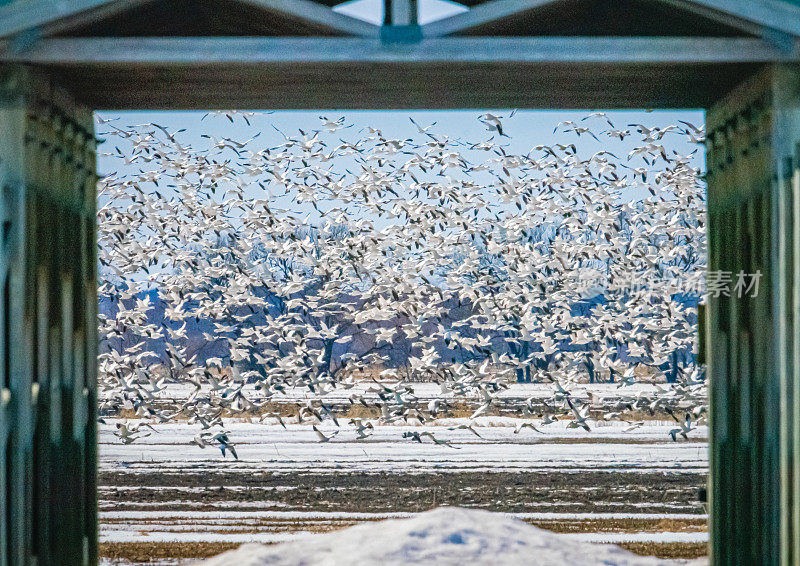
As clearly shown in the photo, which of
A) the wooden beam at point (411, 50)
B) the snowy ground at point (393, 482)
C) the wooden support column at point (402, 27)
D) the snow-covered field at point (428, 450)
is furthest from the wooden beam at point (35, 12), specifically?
the snow-covered field at point (428, 450)

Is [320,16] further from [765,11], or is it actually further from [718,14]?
[765,11]

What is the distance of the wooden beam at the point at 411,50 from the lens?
152 inches

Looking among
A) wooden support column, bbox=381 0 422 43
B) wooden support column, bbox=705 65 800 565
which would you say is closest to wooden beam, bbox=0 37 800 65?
wooden support column, bbox=381 0 422 43

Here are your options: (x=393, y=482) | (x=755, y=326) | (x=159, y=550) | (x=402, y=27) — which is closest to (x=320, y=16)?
(x=402, y=27)

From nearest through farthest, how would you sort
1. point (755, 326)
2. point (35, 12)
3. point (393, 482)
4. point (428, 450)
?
point (35, 12) → point (755, 326) → point (393, 482) → point (428, 450)

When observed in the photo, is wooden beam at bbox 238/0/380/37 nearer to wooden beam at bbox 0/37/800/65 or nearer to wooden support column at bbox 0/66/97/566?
wooden beam at bbox 0/37/800/65

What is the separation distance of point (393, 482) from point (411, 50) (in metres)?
7.62

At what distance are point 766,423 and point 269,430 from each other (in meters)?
12.6

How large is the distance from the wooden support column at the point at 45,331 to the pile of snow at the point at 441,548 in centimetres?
106

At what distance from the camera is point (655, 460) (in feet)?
37.6

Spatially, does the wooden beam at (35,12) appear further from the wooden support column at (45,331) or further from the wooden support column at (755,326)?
the wooden support column at (755,326)

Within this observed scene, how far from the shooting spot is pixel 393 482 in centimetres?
1024

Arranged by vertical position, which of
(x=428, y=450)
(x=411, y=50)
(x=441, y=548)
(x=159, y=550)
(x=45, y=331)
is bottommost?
(x=428, y=450)

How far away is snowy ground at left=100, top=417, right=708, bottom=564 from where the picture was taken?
7454mm
